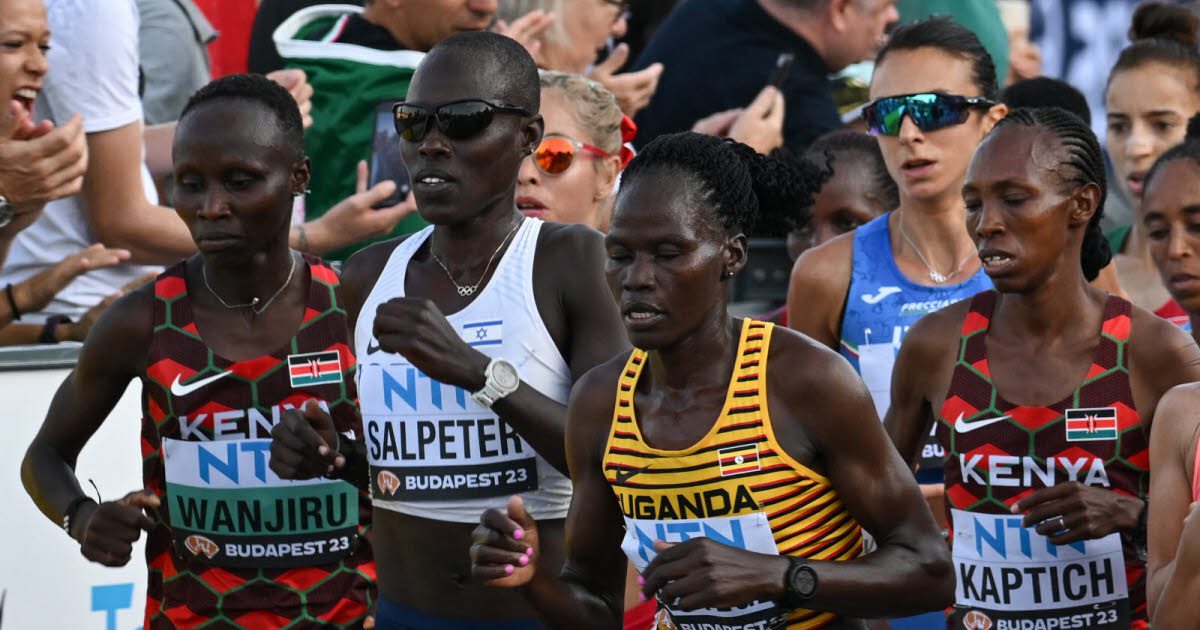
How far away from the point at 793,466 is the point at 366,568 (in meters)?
1.48

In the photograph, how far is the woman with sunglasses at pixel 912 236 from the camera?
5508mm

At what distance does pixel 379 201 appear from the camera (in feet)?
20.9

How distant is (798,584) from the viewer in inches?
137

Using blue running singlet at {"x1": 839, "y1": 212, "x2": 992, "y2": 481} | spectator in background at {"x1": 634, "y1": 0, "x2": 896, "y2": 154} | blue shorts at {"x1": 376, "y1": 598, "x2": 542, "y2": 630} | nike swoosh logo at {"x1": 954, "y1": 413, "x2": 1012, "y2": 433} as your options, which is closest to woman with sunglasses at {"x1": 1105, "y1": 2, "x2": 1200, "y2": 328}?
spectator in background at {"x1": 634, "y1": 0, "x2": 896, "y2": 154}

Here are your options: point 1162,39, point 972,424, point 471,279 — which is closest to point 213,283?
point 471,279

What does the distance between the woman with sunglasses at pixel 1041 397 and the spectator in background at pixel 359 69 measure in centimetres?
231

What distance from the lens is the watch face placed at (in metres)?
4.13

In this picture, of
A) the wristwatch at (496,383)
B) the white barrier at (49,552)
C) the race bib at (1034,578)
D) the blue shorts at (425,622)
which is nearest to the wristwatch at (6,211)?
the white barrier at (49,552)

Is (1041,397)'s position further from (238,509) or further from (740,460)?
(238,509)

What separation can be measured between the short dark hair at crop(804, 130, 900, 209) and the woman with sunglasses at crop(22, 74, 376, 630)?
9.23 ft

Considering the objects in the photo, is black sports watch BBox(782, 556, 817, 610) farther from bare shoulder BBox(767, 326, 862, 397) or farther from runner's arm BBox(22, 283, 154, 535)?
runner's arm BBox(22, 283, 154, 535)

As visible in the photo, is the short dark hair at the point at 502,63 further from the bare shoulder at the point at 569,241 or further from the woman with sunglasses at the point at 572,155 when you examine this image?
the woman with sunglasses at the point at 572,155

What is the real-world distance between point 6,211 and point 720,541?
317cm

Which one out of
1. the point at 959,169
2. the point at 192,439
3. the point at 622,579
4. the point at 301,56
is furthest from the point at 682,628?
the point at 301,56
